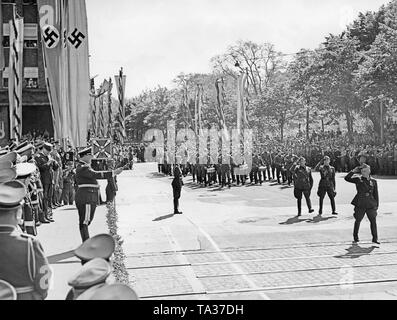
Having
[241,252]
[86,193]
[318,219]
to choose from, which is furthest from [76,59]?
[318,219]

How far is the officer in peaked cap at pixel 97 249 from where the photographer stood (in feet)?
9.25

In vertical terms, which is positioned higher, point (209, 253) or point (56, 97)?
point (56, 97)

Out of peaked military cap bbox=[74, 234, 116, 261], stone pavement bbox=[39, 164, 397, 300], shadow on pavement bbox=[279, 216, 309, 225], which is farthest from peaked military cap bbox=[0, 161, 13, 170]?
shadow on pavement bbox=[279, 216, 309, 225]

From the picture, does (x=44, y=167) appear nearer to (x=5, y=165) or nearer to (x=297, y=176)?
(x=297, y=176)

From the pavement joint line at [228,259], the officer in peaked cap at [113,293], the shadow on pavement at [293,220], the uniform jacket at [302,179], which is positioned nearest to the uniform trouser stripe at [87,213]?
the pavement joint line at [228,259]

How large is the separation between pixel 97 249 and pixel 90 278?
36 centimetres

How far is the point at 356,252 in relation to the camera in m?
9.93

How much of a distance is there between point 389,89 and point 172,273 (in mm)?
27958

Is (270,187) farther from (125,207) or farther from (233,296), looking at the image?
(233,296)

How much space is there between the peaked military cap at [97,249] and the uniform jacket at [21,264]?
2.38 feet

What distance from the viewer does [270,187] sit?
79.5 feet

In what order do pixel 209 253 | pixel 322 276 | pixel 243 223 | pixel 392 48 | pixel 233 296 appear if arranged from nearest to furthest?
pixel 233 296, pixel 322 276, pixel 209 253, pixel 243 223, pixel 392 48

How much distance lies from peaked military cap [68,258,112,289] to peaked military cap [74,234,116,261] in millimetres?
243

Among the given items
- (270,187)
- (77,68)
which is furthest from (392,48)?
(77,68)
